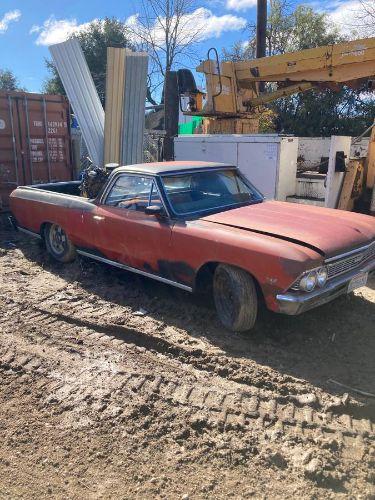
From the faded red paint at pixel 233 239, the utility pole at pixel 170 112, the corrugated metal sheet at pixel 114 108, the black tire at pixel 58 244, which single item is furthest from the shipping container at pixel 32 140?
the faded red paint at pixel 233 239

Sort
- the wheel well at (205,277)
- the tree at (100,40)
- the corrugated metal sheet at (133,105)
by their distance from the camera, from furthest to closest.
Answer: the tree at (100,40), the corrugated metal sheet at (133,105), the wheel well at (205,277)

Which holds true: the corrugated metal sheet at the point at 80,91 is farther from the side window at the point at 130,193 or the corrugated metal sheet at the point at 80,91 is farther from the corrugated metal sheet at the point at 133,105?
the side window at the point at 130,193

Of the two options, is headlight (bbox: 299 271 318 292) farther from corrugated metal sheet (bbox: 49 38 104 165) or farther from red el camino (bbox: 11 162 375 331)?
corrugated metal sheet (bbox: 49 38 104 165)

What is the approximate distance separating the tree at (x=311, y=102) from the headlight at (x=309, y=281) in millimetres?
16127

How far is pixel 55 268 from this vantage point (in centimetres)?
619

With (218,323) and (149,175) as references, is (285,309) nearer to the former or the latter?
(218,323)

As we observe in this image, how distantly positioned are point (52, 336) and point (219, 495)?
2335 mm

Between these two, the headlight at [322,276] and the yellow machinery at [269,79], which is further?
the yellow machinery at [269,79]

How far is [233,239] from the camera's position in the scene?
3.89m

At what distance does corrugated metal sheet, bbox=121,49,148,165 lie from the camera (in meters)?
11.5

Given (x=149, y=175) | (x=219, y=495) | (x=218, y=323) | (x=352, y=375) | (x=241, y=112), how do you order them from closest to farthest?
(x=219, y=495) → (x=352, y=375) → (x=218, y=323) → (x=149, y=175) → (x=241, y=112)

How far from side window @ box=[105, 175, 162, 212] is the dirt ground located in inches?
40.6

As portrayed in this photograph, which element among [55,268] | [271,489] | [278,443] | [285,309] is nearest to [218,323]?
[285,309]

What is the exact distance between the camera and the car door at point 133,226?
179 inches
